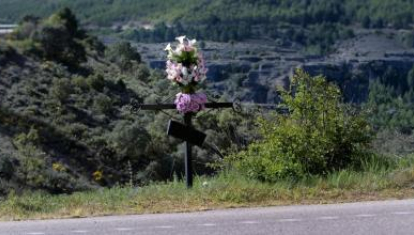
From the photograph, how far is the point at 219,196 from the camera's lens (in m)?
8.99

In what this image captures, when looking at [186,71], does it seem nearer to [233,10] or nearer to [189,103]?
[189,103]

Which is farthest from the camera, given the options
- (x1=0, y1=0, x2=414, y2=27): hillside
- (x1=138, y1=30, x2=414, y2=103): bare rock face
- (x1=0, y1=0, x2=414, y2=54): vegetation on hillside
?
(x1=0, y1=0, x2=414, y2=27): hillside

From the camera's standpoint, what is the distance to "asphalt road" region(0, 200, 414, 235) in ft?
25.1

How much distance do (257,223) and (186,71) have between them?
2290mm

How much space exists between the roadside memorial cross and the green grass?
50cm

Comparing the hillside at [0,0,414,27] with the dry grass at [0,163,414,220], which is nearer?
the dry grass at [0,163,414,220]

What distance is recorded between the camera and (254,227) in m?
7.77

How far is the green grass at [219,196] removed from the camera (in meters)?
8.76

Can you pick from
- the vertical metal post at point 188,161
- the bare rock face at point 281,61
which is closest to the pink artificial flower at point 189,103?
the vertical metal post at point 188,161

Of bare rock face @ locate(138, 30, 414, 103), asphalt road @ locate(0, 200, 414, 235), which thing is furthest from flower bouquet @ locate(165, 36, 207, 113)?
bare rock face @ locate(138, 30, 414, 103)

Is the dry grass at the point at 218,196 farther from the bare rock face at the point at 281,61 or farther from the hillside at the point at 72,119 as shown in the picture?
the bare rock face at the point at 281,61

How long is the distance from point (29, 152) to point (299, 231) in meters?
23.8

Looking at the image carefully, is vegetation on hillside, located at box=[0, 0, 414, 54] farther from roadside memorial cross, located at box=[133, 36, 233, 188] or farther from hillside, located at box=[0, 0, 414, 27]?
roadside memorial cross, located at box=[133, 36, 233, 188]

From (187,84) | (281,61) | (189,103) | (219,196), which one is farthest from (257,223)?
(281,61)
